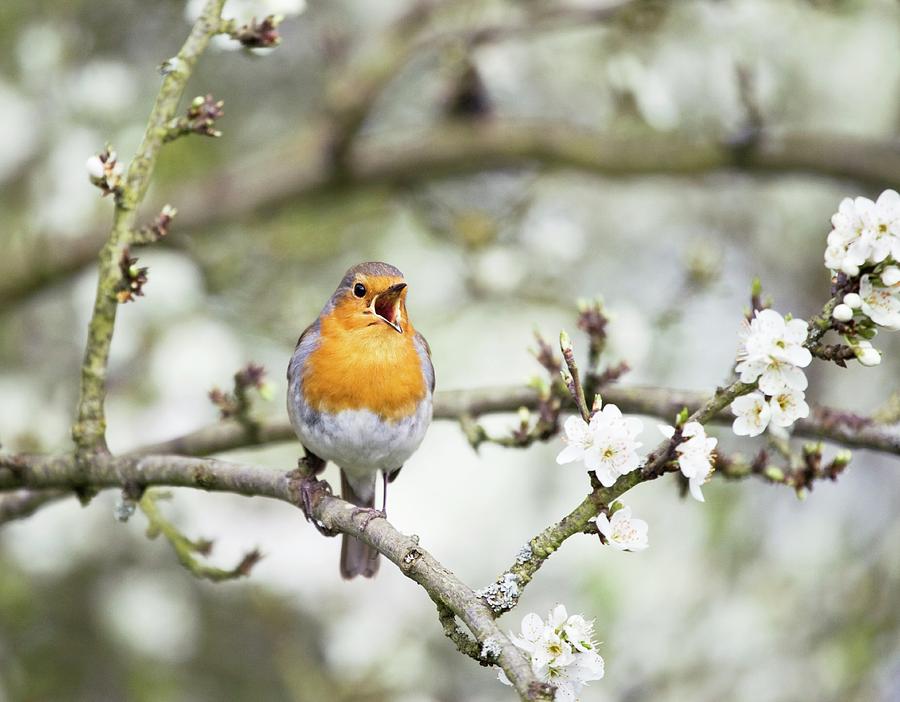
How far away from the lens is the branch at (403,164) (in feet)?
17.9

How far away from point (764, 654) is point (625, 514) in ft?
11.9

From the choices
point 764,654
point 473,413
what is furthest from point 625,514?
point 764,654

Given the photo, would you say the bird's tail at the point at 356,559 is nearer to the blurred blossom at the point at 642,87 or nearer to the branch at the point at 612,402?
the branch at the point at 612,402

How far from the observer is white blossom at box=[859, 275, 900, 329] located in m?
2.15

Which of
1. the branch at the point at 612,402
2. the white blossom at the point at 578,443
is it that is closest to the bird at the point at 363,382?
the branch at the point at 612,402

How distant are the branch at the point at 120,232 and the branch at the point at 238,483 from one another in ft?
0.30

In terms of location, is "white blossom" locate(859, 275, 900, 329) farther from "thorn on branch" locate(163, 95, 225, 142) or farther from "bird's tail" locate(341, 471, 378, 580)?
"bird's tail" locate(341, 471, 378, 580)

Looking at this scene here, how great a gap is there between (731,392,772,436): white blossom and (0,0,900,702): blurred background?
8.50ft

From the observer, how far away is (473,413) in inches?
151

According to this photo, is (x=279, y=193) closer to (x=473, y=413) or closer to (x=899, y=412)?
(x=473, y=413)

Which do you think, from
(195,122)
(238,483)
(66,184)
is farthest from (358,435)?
(66,184)

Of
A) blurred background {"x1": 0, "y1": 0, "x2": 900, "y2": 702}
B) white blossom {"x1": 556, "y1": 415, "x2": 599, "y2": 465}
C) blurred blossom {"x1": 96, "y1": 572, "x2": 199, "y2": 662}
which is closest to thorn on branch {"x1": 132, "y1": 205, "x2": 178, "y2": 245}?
white blossom {"x1": 556, "y1": 415, "x2": 599, "y2": 465}

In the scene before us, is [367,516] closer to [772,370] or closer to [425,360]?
[772,370]

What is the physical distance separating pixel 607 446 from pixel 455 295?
4.62m
